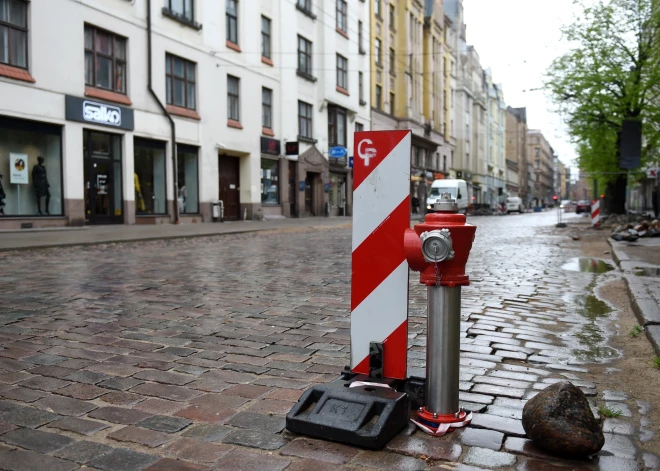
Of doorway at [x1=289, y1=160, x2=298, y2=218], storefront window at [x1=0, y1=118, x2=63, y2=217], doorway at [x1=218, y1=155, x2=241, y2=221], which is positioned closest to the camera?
storefront window at [x1=0, y1=118, x2=63, y2=217]

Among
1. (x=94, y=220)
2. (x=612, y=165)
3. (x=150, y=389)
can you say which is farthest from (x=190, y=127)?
(x=150, y=389)

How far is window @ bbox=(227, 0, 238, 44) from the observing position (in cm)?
2648

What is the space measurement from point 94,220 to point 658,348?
18736 mm

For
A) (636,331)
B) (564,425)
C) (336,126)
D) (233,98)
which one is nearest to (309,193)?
(336,126)

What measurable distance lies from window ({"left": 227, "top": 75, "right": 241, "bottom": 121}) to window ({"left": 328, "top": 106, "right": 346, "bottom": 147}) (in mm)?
9696

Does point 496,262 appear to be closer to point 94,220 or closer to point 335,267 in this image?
point 335,267

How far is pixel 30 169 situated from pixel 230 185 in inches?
421

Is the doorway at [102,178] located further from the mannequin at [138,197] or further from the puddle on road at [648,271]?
the puddle on road at [648,271]

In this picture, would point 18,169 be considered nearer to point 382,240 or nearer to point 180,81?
point 180,81

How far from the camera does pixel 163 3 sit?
73.3ft

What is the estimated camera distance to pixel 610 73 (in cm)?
2425

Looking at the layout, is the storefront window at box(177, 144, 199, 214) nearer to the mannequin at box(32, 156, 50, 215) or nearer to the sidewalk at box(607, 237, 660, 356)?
the mannequin at box(32, 156, 50, 215)

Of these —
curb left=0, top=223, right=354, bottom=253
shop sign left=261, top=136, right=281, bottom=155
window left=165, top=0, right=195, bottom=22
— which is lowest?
curb left=0, top=223, right=354, bottom=253

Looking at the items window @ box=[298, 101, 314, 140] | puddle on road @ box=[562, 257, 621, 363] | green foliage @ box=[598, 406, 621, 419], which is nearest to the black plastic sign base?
green foliage @ box=[598, 406, 621, 419]
